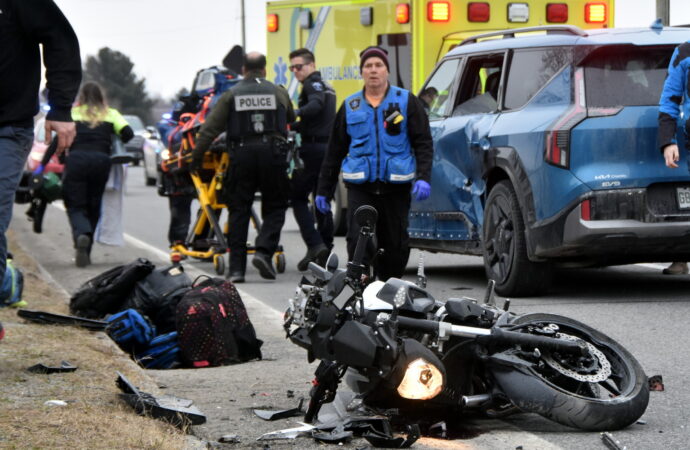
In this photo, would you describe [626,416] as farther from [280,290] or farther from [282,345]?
[280,290]

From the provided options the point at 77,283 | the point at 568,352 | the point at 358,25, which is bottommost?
the point at 77,283

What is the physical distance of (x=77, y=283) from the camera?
12.2 meters

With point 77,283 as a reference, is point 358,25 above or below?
above

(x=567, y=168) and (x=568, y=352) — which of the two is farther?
(x=567, y=168)

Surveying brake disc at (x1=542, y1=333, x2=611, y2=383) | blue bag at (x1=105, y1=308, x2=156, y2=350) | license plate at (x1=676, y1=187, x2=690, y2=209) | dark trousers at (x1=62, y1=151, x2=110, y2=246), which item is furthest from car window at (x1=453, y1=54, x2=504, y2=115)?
brake disc at (x1=542, y1=333, x2=611, y2=383)

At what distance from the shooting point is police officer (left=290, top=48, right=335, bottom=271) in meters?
13.1

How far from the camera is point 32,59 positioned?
21.1 feet

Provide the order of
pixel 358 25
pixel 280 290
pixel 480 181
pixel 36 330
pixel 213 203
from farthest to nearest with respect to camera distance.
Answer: pixel 358 25
pixel 213 203
pixel 280 290
pixel 480 181
pixel 36 330

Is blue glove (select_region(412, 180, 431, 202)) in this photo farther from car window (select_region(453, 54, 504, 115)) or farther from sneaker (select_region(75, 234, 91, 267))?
sneaker (select_region(75, 234, 91, 267))

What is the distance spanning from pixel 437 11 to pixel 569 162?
22.5 feet

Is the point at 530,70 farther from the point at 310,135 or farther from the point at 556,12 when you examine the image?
the point at 556,12

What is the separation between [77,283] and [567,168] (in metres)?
4.88

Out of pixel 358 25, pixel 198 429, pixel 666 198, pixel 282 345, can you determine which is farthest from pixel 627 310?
pixel 358 25

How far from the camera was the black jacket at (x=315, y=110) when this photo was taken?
13.3 metres
